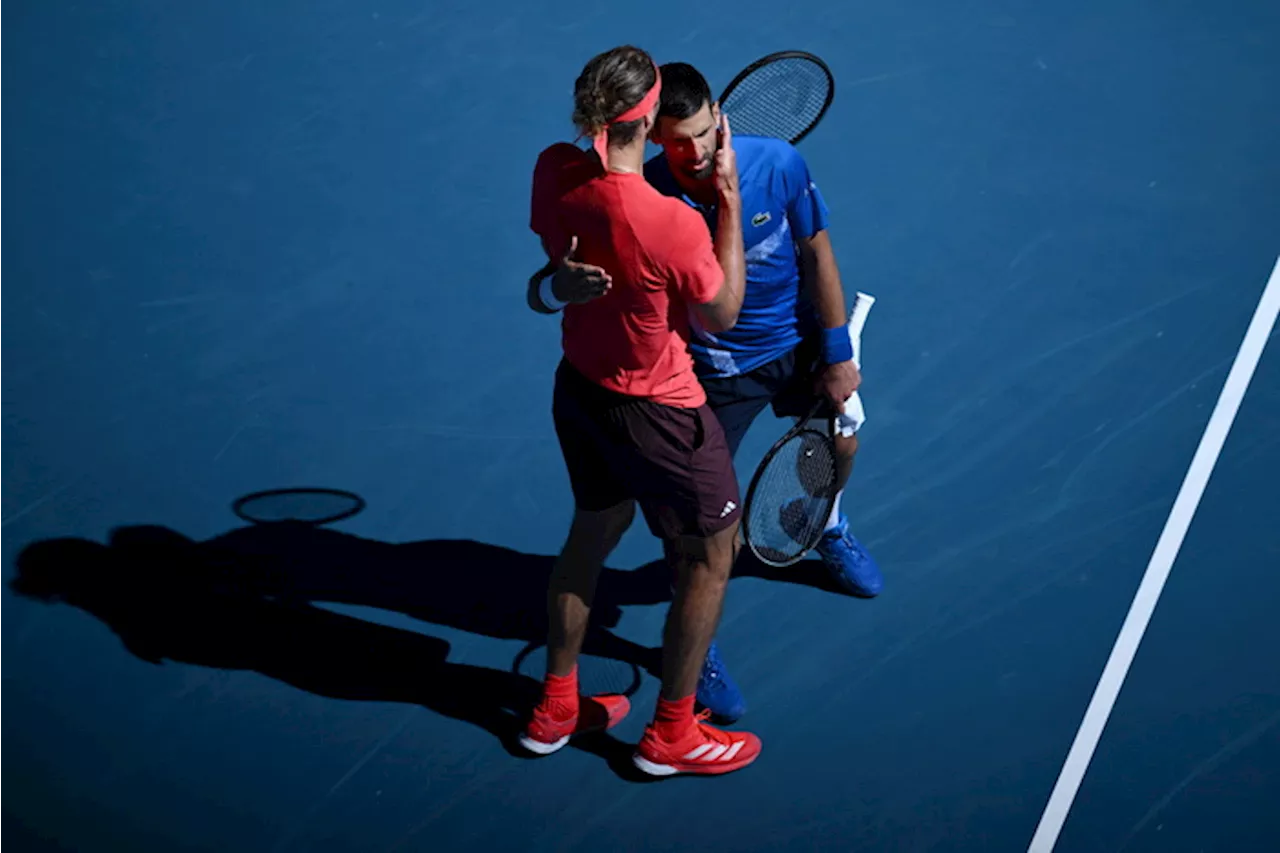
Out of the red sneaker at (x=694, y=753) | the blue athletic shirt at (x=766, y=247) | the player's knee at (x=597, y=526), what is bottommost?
the red sneaker at (x=694, y=753)

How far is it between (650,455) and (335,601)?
5.30 ft

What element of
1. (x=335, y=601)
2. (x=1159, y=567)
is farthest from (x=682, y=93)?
(x=1159, y=567)

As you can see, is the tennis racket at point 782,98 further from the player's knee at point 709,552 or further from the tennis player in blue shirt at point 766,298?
the player's knee at point 709,552

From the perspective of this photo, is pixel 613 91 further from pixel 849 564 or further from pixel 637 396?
pixel 849 564

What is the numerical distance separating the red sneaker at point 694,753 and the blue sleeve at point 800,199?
164cm

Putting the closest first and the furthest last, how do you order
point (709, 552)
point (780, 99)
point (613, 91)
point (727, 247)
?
1. point (613, 91)
2. point (727, 247)
3. point (709, 552)
4. point (780, 99)

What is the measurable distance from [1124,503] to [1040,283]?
1248 millimetres

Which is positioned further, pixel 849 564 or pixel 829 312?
pixel 849 564

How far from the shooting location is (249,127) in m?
6.68

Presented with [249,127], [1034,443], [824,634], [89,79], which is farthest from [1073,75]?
[89,79]

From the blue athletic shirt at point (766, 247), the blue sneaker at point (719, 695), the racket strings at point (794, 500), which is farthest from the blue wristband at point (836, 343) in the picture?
the blue sneaker at point (719, 695)

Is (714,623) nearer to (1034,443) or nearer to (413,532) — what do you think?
(413,532)

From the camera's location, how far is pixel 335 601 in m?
4.99

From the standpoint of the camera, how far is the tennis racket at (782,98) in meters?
4.73
